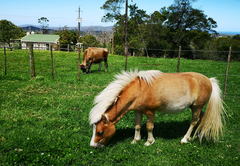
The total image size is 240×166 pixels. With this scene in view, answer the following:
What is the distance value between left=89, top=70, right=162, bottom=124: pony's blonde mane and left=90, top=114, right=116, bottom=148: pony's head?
13 cm

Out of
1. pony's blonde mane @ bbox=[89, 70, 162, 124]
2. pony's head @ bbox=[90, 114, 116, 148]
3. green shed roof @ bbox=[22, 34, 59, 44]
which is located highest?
green shed roof @ bbox=[22, 34, 59, 44]

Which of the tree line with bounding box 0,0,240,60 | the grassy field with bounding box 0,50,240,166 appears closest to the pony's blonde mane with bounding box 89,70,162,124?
the grassy field with bounding box 0,50,240,166

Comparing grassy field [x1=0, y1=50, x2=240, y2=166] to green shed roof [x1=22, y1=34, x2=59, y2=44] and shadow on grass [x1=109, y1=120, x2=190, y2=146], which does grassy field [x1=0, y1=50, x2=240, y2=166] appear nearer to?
shadow on grass [x1=109, y1=120, x2=190, y2=146]

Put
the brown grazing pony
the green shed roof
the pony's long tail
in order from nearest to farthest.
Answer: the pony's long tail < the brown grazing pony < the green shed roof

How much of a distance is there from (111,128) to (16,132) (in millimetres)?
2290

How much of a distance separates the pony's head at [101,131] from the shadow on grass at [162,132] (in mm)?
450

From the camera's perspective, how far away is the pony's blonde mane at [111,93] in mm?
3295

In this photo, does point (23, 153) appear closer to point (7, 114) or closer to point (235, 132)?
point (7, 114)

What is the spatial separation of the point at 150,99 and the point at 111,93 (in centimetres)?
87

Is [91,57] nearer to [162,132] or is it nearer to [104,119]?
[162,132]

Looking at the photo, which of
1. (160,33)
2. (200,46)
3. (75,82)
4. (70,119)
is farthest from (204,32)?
(70,119)

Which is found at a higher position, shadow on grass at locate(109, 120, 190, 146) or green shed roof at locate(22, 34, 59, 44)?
green shed roof at locate(22, 34, 59, 44)

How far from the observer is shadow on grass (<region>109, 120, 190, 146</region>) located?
4.13 m

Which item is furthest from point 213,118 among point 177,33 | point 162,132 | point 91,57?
point 177,33
